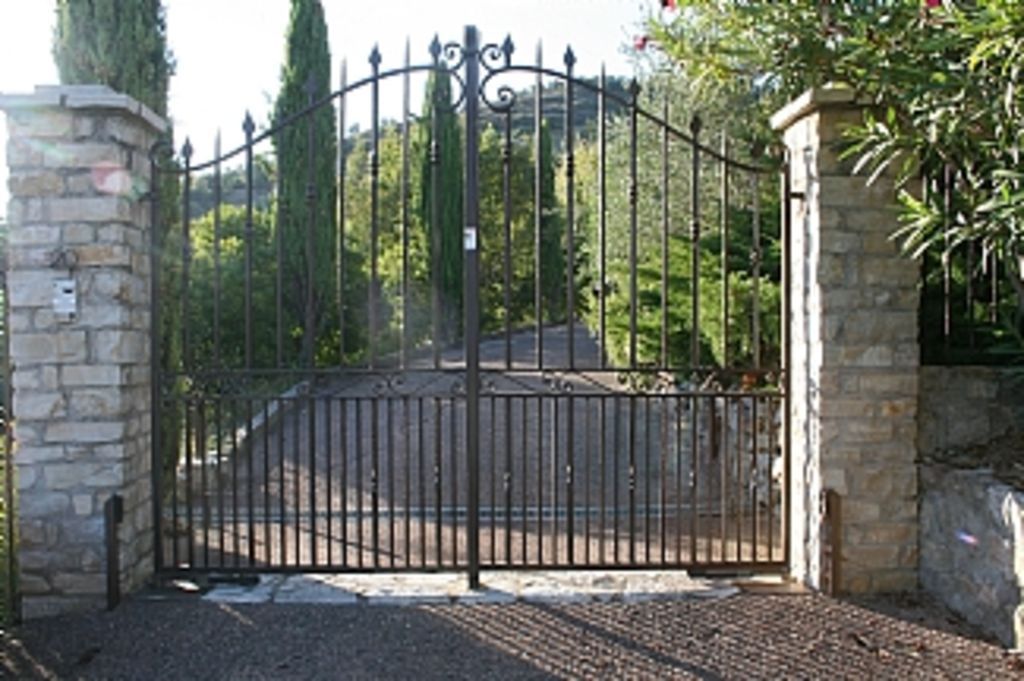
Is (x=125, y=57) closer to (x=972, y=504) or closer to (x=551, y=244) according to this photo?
(x=972, y=504)

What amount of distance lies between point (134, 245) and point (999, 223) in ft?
12.9

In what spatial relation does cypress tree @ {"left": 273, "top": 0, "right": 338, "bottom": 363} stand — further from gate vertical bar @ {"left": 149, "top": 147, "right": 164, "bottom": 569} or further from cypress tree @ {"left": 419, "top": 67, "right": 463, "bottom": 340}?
gate vertical bar @ {"left": 149, "top": 147, "right": 164, "bottom": 569}

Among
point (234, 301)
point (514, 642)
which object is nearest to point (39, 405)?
point (514, 642)

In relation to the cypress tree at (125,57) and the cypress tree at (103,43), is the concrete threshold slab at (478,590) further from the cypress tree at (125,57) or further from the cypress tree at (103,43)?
the cypress tree at (103,43)

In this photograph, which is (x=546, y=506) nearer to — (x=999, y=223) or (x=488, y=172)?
(x=999, y=223)

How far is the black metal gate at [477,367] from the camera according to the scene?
4.47 metres

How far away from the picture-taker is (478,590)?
448 cm

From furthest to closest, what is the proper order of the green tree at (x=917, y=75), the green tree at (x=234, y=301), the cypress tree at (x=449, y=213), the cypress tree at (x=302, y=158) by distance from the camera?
the cypress tree at (x=449, y=213)
the cypress tree at (x=302, y=158)
the green tree at (x=234, y=301)
the green tree at (x=917, y=75)

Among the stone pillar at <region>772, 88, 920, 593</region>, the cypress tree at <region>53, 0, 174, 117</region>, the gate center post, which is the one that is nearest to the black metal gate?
the gate center post

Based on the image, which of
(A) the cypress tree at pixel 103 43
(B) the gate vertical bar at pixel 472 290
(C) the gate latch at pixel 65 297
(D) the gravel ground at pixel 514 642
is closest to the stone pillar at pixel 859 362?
(D) the gravel ground at pixel 514 642

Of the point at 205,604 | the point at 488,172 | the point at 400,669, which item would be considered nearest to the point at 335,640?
the point at 400,669

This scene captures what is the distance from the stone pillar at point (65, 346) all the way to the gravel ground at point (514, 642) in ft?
1.16

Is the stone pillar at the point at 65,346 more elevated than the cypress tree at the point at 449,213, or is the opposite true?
the cypress tree at the point at 449,213

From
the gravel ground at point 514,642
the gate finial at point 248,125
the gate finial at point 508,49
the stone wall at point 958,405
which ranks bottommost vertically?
the gravel ground at point 514,642
